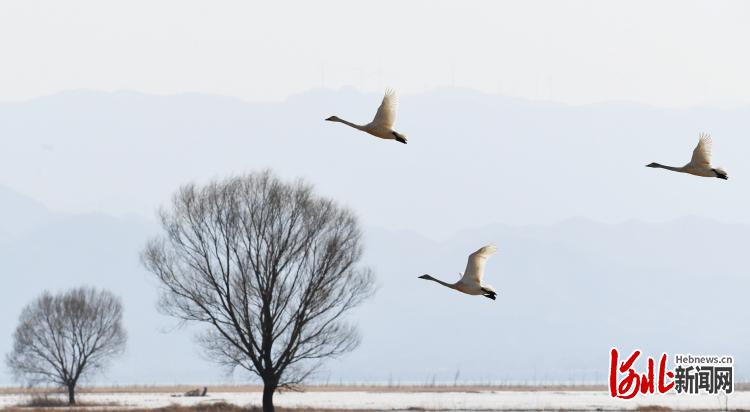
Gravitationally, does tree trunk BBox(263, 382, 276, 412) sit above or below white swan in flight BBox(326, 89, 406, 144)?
below

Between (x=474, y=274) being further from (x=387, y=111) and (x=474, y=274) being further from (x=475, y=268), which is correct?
(x=387, y=111)

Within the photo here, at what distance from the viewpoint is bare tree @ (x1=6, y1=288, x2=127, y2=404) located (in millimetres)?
89875

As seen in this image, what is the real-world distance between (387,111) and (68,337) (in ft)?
215

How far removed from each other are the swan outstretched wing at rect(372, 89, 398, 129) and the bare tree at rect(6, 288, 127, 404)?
62.6 meters

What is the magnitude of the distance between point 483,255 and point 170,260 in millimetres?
33529

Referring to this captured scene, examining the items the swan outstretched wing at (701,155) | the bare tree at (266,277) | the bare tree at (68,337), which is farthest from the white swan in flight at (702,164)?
the bare tree at (68,337)

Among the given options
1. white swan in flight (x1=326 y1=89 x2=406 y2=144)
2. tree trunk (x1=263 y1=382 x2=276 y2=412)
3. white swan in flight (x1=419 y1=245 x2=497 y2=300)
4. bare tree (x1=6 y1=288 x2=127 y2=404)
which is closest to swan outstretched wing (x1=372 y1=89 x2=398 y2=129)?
white swan in flight (x1=326 y1=89 x2=406 y2=144)

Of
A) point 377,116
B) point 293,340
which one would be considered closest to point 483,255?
point 377,116

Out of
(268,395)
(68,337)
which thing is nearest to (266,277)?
(268,395)

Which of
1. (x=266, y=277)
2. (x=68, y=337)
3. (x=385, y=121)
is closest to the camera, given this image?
(x=385, y=121)

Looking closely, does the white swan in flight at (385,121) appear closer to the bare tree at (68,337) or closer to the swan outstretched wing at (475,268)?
the swan outstretched wing at (475,268)

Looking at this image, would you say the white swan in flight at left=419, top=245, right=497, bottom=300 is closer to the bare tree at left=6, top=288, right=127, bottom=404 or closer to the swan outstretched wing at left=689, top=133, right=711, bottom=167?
the swan outstretched wing at left=689, top=133, right=711, bottom=167

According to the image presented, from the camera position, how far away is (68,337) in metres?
90.5

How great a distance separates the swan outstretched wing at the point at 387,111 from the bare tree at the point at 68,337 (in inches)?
2466
